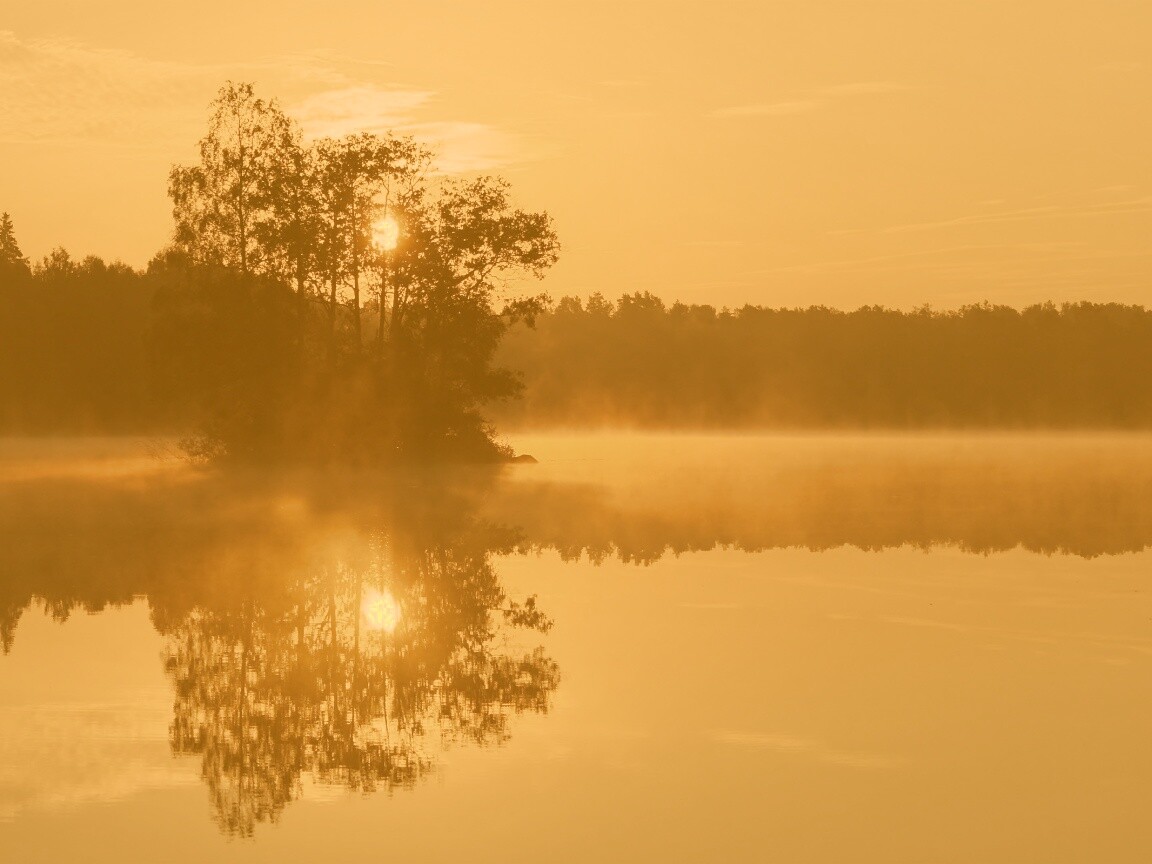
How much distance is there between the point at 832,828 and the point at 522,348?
5924 inches

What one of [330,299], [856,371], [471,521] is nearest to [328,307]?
[330,299]

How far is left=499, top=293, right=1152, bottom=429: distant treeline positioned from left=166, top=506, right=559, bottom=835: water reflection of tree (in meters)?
124

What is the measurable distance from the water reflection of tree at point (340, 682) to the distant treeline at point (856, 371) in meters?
124

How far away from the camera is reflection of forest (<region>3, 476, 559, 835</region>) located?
1094 centimetres

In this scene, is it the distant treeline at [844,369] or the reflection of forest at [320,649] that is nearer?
the reflection of forest at [320,649]

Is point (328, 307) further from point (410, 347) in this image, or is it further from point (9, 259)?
point (9, 259)

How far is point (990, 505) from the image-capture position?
35219 millimetres

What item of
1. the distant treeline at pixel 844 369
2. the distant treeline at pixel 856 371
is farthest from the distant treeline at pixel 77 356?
the distant treeline at pixel 856 371

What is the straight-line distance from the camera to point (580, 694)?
13.2 metres

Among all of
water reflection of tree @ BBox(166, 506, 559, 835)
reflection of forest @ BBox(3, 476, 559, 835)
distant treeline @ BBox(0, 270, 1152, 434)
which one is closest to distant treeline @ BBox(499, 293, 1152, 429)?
distant treeline @ BBox(0, 270, 1152, 434)

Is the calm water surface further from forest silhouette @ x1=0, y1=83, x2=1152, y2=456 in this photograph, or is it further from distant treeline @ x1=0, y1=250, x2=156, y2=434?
distant treeline @ x1=0, y1=250, x2=156, y2=434

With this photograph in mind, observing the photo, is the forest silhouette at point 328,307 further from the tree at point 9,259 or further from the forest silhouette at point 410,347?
the tree at point 9,259

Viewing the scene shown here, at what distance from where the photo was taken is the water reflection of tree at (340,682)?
1064 cm

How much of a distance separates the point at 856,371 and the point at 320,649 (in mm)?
143154
